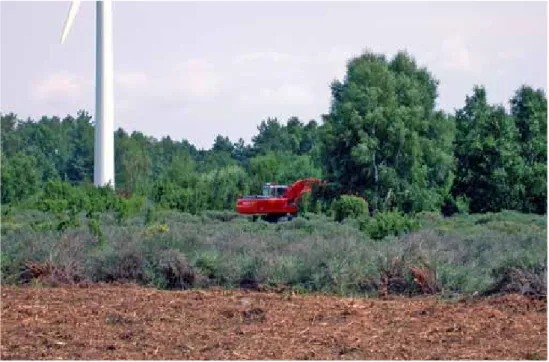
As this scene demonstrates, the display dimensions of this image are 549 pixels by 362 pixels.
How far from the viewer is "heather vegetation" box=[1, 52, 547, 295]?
11.5 meters

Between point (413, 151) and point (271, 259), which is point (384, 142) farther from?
point (271, 259)

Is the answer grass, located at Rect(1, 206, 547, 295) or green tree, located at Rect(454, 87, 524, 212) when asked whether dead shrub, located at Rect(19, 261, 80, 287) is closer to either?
grass, located at Rect(1, 206, 547, 295)

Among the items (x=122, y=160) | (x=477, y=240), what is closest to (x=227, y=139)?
(x=122, y=160)

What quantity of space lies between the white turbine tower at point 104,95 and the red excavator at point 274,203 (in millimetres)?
4386

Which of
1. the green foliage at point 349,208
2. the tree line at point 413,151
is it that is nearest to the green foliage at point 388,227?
the green foliage at point 349,208

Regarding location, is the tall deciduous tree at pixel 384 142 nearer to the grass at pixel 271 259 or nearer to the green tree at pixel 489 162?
the green tree at pixel 489 162

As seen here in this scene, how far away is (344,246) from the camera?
40.7 ft

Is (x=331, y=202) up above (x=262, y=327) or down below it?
above

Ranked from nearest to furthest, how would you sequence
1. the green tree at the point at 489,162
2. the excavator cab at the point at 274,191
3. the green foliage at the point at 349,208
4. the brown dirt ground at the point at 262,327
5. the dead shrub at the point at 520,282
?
the brown dirt ground at the point at 262,327 → the dead shrub at the point at 520,282 → the green foliage at the point at 349,208 → the excavator cab at the point at 274,191 → the green tree at the point at 489,162

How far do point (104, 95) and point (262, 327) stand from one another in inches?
788

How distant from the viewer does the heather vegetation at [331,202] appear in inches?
454

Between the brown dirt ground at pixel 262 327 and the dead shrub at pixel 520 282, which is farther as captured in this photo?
the dead shrub at pixel 520 282

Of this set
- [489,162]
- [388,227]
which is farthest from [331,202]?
[388,227]

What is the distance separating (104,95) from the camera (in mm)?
27859
